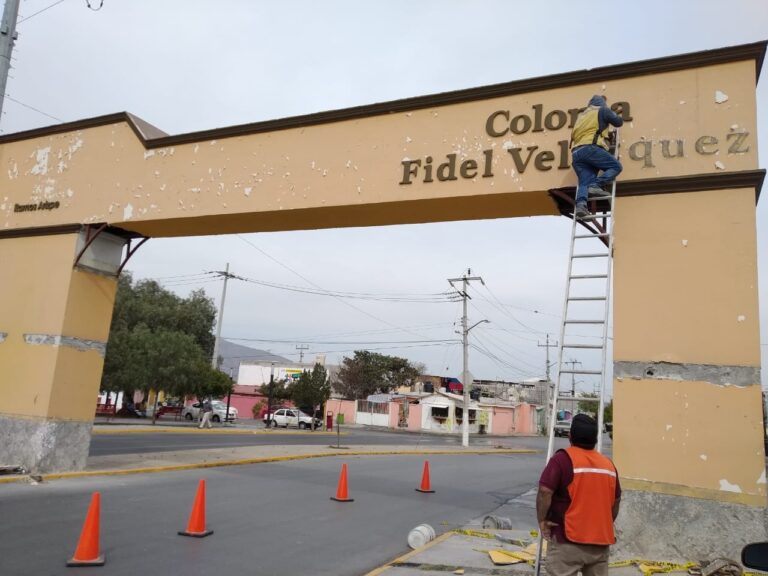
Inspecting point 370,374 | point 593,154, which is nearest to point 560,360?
point 593,154

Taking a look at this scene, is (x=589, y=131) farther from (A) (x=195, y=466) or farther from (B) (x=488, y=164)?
(A) (x=195, y=466)

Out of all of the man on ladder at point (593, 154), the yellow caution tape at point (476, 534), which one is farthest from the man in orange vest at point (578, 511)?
the yellow caution tape at point (476, 534)

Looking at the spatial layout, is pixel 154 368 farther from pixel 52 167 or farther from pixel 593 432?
pixel 593 432

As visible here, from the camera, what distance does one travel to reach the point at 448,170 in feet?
30.1

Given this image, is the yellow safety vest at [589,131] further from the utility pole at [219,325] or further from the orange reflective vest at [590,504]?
the utility pole at [219,325]

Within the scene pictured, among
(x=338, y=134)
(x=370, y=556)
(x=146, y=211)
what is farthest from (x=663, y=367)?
(x=146, y=211)

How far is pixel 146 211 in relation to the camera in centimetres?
1188

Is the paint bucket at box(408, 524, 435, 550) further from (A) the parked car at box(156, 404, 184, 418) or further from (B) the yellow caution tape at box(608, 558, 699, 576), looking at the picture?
(A) the parked car at box(156, 404, 184, 418)

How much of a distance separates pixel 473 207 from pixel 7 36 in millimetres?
10548

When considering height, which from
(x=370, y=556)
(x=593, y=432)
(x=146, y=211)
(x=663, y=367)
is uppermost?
(x=146, y=211)

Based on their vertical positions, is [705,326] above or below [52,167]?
below

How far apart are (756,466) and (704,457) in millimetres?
483

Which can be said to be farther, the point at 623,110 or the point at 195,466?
the point at 195,466

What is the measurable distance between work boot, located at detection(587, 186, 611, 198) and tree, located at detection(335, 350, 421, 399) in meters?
67.6
